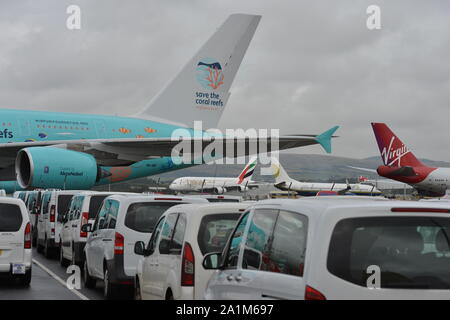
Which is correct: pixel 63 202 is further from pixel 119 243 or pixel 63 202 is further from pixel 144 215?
pixel 119 243

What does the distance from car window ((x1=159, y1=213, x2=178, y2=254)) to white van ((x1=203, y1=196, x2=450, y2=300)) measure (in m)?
3.39

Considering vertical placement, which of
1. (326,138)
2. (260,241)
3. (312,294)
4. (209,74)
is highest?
(209,74)

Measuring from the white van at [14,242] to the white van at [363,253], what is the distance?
28.5 ft

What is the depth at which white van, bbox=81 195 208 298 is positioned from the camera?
1209 centimetres

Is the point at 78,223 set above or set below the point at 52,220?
above

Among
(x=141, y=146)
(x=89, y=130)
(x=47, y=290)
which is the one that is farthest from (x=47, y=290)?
(x=89, y=130)

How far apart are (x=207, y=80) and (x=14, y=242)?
2142cm

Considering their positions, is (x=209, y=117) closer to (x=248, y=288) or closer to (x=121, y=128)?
(x=121, y=128)

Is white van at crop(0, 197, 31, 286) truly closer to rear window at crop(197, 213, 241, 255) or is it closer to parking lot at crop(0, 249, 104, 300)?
parking lot at crop(0, 249, 104, 300)

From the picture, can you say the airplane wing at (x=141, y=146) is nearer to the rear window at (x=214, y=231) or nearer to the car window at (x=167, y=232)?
the car window at (x=167, y=232)

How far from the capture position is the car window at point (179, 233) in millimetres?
9039

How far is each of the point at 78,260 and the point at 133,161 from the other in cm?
1284

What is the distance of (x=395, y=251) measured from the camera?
5.59 meters
